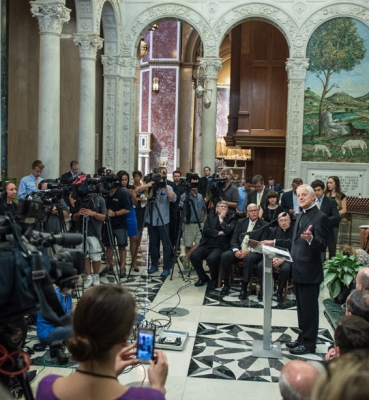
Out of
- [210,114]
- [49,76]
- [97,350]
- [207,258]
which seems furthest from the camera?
[210,114]

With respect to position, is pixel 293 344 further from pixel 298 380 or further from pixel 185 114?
→ pixel 185 114

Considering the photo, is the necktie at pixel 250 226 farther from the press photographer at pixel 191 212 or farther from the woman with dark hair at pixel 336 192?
the woman with dark hair at pixel 336 192

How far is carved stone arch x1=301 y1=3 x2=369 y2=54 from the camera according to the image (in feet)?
45.2

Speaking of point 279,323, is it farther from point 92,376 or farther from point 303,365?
point 92,376

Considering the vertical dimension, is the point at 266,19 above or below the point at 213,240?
above

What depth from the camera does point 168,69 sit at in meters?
22.8

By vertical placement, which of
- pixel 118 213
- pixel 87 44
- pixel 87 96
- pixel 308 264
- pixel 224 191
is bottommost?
pixel 308 264

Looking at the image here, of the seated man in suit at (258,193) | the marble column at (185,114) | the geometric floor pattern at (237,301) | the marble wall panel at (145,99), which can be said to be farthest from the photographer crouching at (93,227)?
the marble wall panel at (145,99)

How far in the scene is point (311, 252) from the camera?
17.6ft

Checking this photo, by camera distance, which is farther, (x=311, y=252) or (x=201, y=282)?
(x=201, y=282)

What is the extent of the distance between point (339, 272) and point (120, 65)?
10203 millimetres

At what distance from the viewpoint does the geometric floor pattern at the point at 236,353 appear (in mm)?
5051

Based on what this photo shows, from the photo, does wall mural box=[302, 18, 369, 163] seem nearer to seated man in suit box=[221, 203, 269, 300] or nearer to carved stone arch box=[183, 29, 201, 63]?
seated man in suit box=[221, 203, 269, 300]

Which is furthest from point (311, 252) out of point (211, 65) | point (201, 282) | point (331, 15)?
point (331, 15)
